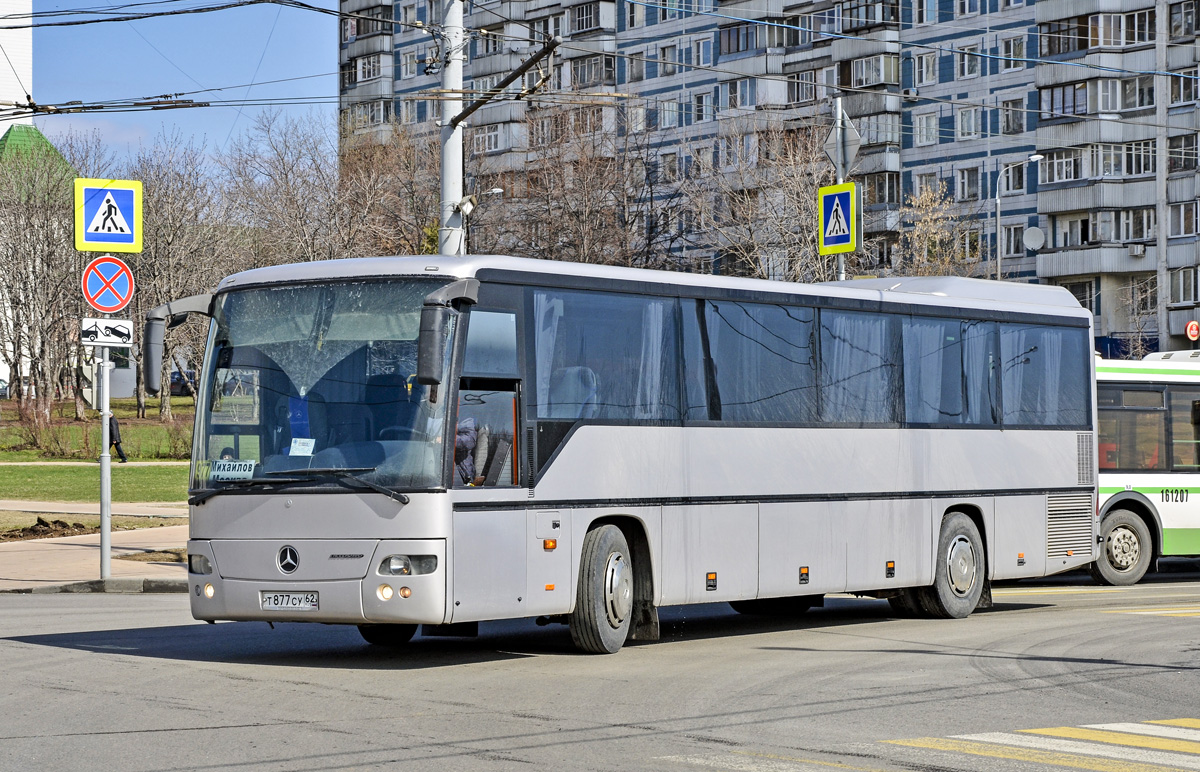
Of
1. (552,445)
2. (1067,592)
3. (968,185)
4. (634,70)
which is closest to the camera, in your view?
(552,445)

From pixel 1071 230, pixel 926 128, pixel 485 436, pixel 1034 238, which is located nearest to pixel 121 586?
pixel 485 436

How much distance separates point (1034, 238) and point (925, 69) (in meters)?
9.46

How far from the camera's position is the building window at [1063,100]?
2761 inches

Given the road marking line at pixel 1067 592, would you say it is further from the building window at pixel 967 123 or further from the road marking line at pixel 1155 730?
the building window at pixel 967 123

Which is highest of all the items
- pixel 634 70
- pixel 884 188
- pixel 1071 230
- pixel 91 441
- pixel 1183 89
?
pixel 634 70

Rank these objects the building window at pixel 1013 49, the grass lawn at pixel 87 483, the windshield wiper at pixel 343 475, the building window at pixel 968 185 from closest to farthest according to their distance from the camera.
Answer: the windshield wiper at pixel 343 475
the grass lawn at pixel 87 483
the building window at pixel 1013 49
the building window at pixel 968 185

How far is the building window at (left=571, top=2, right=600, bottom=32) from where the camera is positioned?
87.1 meters

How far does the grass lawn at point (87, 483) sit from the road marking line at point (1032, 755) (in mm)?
28749

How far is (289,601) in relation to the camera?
12.4 m

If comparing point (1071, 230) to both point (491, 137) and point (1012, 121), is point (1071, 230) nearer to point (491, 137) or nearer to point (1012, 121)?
point (1012, 121)

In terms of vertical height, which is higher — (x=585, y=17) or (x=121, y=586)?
(x=585, y=17)

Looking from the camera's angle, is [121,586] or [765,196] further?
[765,196]

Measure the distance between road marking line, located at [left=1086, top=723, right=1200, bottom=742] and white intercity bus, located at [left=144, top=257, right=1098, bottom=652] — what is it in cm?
451

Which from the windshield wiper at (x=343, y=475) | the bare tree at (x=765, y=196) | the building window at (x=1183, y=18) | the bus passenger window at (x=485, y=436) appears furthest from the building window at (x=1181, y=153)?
the windshield wiper at (x=343, y=475)
